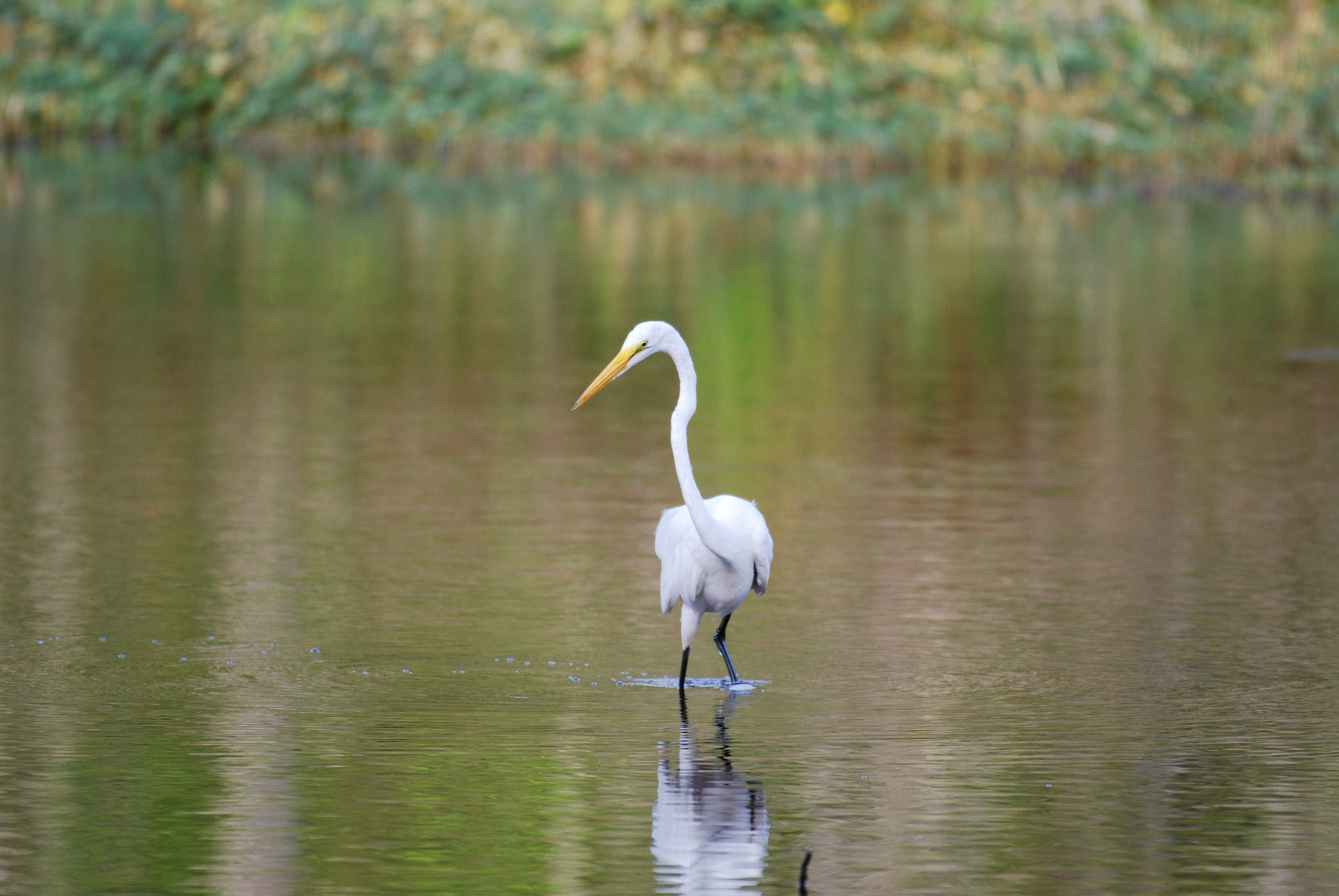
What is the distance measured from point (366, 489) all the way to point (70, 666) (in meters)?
3.99

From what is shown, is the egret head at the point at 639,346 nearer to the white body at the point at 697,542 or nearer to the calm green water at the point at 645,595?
the white body at the point at 697,542

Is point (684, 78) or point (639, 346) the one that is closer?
point (639, 346)

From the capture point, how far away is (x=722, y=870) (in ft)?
22.0

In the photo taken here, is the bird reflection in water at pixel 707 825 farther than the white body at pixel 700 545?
No

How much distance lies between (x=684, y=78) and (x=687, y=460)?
3690 cm

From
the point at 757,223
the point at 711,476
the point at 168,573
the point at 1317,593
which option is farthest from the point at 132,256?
the point at 1317,593

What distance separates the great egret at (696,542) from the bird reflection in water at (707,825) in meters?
0.61

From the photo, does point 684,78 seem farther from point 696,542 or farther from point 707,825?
point 707,825

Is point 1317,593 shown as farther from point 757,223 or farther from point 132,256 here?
point 757,223

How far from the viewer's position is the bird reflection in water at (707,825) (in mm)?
6648

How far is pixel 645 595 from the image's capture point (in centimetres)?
1043

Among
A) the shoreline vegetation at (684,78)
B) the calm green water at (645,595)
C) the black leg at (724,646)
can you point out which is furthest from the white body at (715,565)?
the shoreline vegetation at (684,78)

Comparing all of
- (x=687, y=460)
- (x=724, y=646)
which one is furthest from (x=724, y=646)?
(x=687, y=460)

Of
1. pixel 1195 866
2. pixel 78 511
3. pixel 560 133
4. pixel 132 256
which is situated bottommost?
pixel 1195 866
